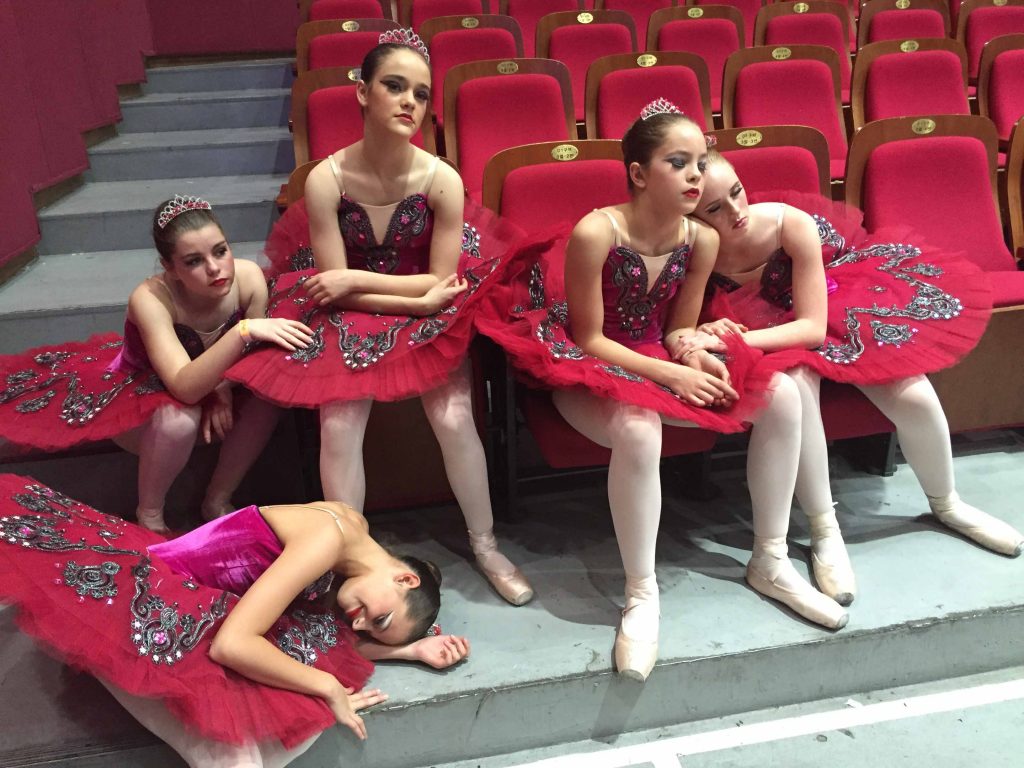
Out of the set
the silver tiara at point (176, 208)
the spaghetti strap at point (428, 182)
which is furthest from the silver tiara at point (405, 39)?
the silver tiara at point (176, 208)

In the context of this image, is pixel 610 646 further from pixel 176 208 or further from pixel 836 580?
pixel 176 208

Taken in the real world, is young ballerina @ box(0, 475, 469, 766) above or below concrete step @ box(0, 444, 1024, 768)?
above

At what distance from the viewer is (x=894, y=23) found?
348 centimetres

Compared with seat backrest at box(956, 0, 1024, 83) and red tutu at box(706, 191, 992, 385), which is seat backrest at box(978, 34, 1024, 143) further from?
red tutu at box(706, 191, 992, 385)

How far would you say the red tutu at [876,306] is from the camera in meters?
1.57

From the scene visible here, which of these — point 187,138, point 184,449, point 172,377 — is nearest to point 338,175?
point 172,377

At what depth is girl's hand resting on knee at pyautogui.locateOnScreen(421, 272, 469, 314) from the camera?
5.11 ft

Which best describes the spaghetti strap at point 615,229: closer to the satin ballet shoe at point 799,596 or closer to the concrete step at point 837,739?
the satin ballet shoe at point 799,596

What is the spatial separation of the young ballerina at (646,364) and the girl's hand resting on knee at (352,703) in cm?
43

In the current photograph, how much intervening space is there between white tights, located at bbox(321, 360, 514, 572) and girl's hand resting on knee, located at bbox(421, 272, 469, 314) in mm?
130

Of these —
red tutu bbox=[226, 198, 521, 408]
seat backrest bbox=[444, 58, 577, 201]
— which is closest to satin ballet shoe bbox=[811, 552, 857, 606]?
red tutu bbox=[226, 198, 521, 408]

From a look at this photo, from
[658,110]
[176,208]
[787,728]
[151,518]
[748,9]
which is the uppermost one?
[748,9]

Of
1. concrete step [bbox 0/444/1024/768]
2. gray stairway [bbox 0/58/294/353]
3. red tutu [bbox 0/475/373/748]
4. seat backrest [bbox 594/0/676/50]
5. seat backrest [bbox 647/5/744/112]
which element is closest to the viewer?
red tutu [bbox 0/475/373/748]

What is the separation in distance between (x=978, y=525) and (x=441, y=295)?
1260 mm
